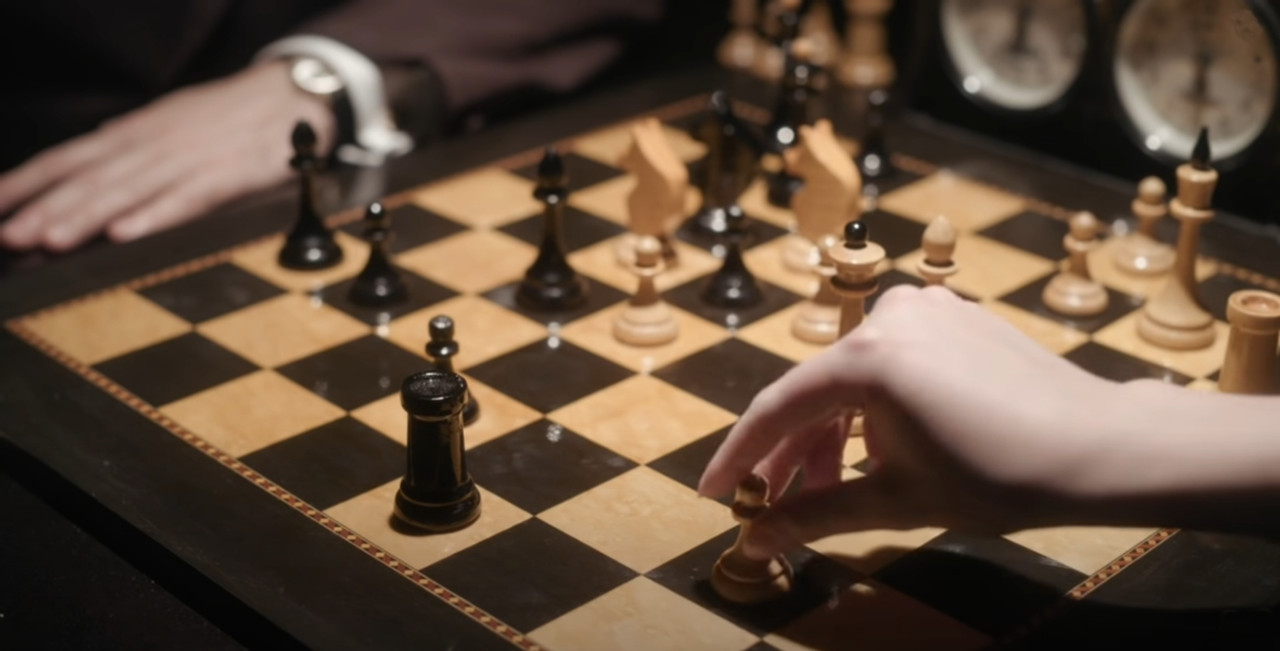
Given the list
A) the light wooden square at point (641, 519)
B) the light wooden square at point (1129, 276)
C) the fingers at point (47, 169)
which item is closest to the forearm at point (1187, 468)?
the light wooden square at point (641, 519)

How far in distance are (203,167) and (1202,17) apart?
4.96 feet

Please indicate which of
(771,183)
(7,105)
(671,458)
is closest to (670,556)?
(671,458)

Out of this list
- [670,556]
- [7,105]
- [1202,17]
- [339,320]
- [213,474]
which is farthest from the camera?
[7,105]

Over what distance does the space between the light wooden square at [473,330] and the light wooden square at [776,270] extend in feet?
1.06

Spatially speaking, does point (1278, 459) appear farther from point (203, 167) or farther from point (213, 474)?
point (203, 167)

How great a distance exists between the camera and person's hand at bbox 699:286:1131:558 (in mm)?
1346

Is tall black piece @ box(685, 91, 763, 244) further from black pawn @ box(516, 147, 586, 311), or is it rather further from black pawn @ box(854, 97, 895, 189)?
black pawn @ box(516, 147, 586, 311)

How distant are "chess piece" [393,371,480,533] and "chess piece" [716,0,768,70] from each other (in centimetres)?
150

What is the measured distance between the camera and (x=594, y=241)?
2.33m

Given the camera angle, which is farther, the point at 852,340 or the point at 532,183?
the point at 532,183

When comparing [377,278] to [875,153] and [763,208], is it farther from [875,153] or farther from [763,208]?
[875,153]

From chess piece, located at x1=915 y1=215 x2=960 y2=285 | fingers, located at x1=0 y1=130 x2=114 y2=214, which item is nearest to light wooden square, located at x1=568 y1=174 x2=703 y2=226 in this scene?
chess piece, located at x1=915 y1=215 x2=960 y2=285

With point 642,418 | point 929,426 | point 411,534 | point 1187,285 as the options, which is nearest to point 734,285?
point 642,418

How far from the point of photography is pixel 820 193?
7.16ft
